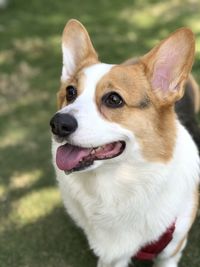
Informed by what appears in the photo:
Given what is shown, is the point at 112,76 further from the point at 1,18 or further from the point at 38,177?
the point at 1,18

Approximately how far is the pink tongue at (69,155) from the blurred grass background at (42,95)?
110cm

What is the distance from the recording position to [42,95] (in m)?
5.81

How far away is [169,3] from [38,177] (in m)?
4.30

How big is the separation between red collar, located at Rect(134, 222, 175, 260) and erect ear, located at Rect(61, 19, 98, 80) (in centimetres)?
100

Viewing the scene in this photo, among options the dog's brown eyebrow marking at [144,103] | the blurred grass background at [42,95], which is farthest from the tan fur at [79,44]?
the blurred grass background at [42,95]

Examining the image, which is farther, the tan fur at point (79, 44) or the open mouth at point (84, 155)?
the tan fur at point (79, 44)

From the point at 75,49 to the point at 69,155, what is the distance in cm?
74

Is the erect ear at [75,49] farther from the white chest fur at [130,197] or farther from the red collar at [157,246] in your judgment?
the red collar at [157,246]

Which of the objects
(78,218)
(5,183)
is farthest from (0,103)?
(78,218)

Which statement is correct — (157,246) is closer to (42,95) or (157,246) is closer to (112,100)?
(112,100)

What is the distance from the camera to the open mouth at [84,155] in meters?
2.61

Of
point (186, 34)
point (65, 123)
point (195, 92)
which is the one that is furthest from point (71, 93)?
point (195, 92)

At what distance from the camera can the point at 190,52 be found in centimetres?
268

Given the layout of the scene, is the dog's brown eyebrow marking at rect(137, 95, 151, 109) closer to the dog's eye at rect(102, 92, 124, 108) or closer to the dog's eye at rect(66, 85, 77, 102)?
the dog's eye at rect(102, 92, 124, 108)
